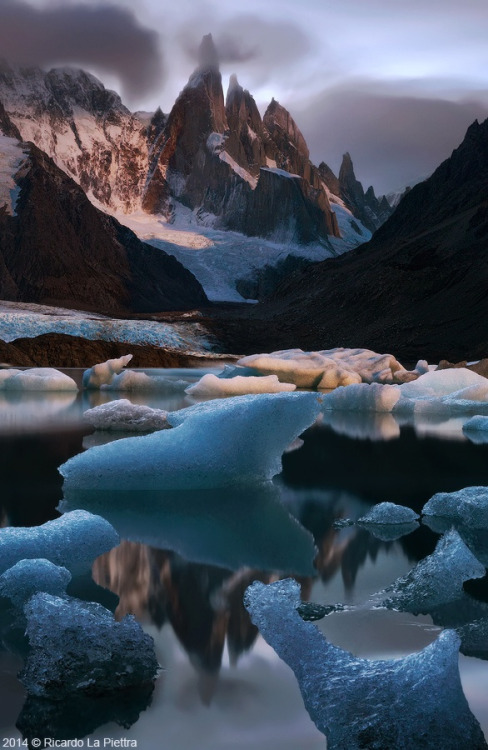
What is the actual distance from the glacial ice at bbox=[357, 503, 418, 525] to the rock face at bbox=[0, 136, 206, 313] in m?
72.2

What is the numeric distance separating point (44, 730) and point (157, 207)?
136 metres

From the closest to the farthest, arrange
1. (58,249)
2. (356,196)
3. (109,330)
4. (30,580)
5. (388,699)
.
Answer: (388,699)
(30,580)
(109,330)
(58,249)
(356,196)

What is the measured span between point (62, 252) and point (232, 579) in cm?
8319

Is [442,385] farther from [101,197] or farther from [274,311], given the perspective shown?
[101,197]

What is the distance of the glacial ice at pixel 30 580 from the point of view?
3193mm

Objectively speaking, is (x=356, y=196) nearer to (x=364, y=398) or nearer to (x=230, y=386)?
(x=230, y=386)

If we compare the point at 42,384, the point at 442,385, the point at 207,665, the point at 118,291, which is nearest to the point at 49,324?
the point at 42,384

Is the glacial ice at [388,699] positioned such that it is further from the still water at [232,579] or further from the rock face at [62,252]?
the rock face at [62,252]

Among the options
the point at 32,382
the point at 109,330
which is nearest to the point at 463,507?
the point at 32,382

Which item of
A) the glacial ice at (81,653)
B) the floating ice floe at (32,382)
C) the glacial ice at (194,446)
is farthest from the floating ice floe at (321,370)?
the glacial ice at (81,653)

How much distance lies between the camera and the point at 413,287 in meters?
56.0

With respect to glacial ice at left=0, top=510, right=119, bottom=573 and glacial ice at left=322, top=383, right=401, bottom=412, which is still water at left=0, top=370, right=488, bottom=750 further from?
glacial ice at left=322, top=383, right=401, bottom=412

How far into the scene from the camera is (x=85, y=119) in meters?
133

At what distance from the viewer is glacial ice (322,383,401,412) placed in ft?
45.6
